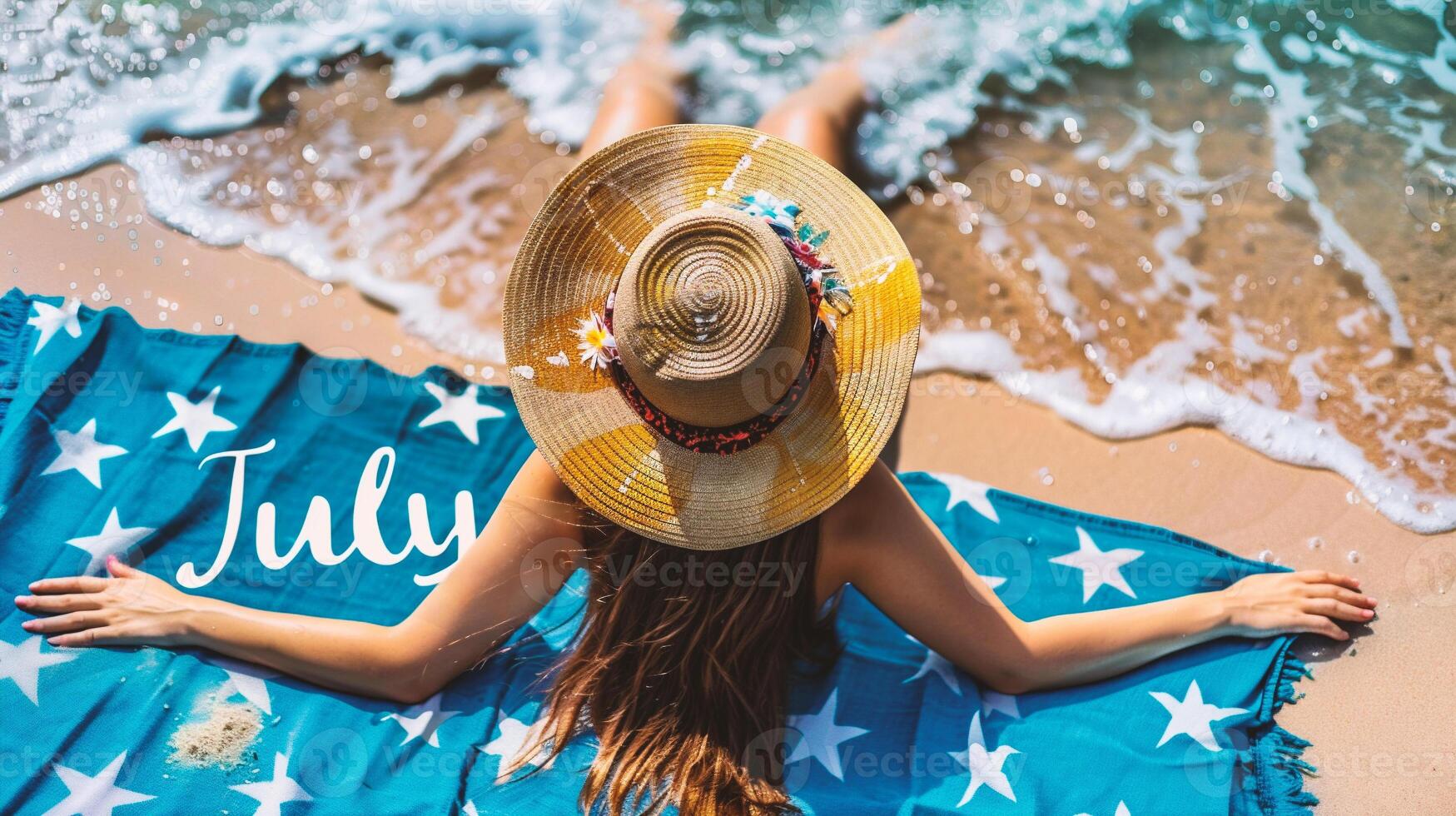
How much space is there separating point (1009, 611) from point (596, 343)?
154 cm

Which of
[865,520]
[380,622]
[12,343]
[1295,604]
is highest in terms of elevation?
[12,343]

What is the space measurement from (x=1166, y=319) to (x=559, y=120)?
2.87 m

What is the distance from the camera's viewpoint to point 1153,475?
12.1 ft

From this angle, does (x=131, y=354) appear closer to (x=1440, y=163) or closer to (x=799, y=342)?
(x=799, y=342)

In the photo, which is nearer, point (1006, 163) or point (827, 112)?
point (827, 112)

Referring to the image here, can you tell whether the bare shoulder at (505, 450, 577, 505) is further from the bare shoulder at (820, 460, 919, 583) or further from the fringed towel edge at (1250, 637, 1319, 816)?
the fringed towel edge at (1250, 637, 1319, 816)

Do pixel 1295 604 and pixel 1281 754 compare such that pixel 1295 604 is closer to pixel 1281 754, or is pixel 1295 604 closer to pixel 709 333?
pixel 1281 754

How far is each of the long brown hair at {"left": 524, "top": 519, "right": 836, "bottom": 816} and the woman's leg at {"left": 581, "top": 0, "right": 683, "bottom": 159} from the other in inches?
56.4

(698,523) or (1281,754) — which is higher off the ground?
→ (698,523)

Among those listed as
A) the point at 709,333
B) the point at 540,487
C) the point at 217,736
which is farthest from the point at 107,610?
the point at 709,333

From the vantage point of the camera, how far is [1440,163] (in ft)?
14.8

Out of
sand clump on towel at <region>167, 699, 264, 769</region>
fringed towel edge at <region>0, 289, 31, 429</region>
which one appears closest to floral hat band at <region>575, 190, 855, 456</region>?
sand clump on towel at <region>167, 699, 264, 769</region>

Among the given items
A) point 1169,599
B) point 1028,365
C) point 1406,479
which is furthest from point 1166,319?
point 1169,599

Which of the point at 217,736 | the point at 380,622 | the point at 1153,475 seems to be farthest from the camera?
the point at 1153,475
